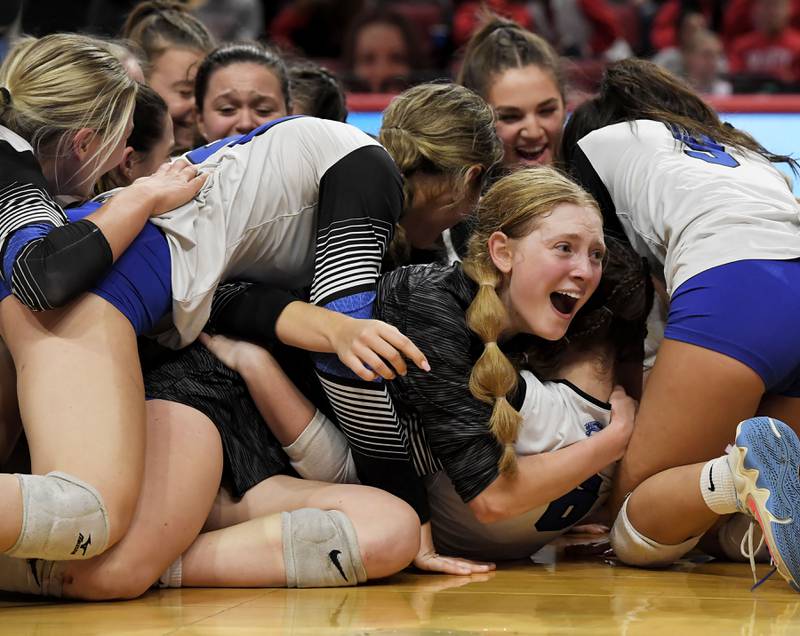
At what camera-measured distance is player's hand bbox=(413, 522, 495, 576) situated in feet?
7.70

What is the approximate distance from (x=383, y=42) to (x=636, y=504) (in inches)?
177

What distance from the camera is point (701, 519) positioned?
2.28 m

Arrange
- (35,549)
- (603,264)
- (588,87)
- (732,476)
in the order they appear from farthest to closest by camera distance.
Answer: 1. (588,87)
2. (603,264)
3. (732,476)
4. (35,549)

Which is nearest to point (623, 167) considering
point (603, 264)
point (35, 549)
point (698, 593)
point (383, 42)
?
point (603, 264)

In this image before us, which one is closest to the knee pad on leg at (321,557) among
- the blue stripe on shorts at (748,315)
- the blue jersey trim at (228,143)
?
the blue stripe on shorts at (748,315)

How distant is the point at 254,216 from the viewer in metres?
2.46

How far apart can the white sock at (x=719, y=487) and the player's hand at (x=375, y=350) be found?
57 cm

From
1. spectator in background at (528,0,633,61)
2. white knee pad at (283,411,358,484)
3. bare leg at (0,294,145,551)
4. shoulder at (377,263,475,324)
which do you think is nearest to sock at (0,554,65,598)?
bare leg at (0,294,145,551)

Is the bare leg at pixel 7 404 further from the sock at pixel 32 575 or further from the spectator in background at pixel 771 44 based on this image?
the spectator in background at pixel 771 44

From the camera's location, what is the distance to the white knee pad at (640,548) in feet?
7.76

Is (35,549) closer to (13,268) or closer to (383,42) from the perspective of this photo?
(13,268)

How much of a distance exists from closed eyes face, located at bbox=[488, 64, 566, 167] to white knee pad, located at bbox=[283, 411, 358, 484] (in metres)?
1.30

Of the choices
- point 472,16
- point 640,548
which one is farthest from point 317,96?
point 472,16

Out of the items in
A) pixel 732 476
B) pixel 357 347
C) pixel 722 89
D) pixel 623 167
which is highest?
pixel 623 167
